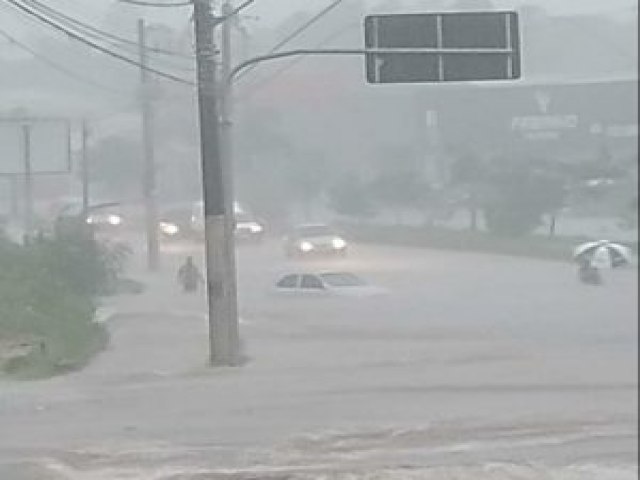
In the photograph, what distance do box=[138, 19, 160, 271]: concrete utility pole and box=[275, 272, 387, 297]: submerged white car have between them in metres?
0.62

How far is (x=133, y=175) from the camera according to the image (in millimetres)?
9523

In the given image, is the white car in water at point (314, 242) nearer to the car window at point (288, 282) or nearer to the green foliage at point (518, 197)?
the car window at point (288, 282)

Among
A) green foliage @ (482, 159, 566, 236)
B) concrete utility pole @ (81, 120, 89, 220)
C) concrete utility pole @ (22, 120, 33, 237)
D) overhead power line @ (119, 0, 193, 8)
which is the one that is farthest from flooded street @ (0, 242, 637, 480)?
overhead power line @ (119, 0, 193, 8)

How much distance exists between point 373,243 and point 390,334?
0.71m

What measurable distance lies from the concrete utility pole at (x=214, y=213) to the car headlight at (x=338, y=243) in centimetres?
71

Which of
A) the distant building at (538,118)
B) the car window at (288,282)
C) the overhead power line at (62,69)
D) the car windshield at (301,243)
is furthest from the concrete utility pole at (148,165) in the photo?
the distant building at (538,118)

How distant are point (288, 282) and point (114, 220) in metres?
1.07

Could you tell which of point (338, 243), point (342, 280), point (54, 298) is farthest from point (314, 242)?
point (54, 298)

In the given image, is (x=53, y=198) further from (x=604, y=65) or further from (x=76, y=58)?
(x=604, y=65)

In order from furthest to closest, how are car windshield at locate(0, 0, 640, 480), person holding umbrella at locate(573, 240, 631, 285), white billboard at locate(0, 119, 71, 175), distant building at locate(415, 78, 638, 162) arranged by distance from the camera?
white billboard at locate(0, 119, 71, 175), car windshield at locate(0, 0, 640, 480), distant building at locate(415, 78, 638, 162), person holding umbrella at locate(573, 240, 631, 285)

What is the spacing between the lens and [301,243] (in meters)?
8.81

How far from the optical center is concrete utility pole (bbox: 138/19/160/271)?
30.1ft

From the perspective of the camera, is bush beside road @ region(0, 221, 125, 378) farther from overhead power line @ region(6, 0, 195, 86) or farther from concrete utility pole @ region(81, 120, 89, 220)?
overhead power line @ region(6, 0, 195, 86)

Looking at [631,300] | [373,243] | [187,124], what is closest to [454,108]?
[373,243]
